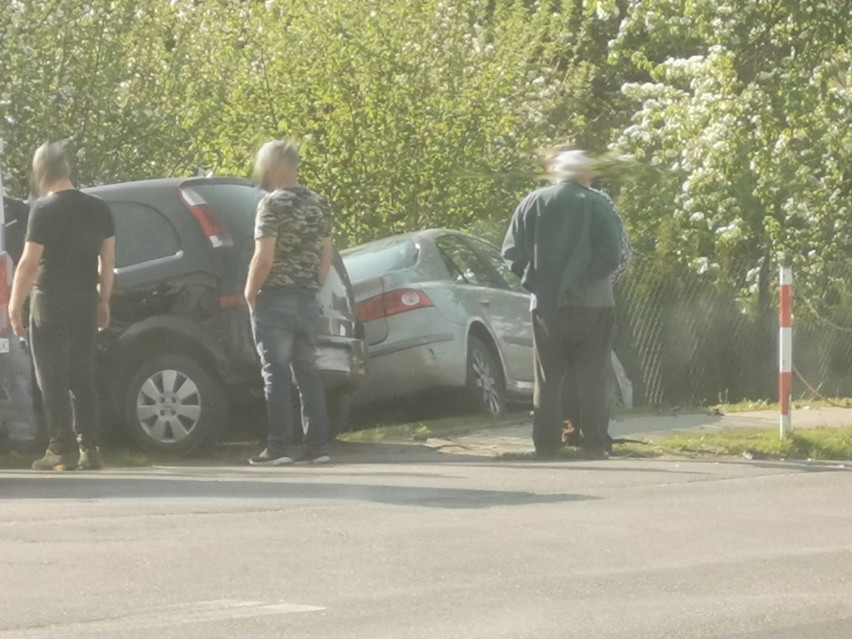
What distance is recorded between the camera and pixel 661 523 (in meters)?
9.24

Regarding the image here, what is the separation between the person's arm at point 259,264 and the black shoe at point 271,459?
2.94ft

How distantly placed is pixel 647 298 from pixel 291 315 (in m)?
9.54

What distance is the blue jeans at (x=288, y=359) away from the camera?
1263 centimetres

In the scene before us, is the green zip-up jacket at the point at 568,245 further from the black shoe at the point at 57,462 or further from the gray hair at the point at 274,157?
the black shoe at the point at 57,462

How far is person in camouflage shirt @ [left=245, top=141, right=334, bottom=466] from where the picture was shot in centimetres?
1259

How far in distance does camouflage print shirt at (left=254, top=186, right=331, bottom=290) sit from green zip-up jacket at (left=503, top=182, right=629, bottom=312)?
3.78 feet

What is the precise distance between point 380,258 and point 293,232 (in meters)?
3.13

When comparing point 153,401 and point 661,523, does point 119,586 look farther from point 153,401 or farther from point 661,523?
point 153,401

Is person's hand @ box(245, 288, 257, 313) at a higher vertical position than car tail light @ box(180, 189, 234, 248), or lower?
lower

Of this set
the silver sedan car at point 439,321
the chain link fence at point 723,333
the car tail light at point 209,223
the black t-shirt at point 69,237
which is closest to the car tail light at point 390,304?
the silver sedan car at point 439,321

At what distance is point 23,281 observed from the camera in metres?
12.2

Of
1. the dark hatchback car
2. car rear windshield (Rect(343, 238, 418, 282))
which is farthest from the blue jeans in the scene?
car rear windshield (Rect(343, 238, 418, 282))

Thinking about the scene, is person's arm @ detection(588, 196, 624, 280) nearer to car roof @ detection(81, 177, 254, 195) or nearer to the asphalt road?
the asphalt road

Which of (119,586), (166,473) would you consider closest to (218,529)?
(119,586)
